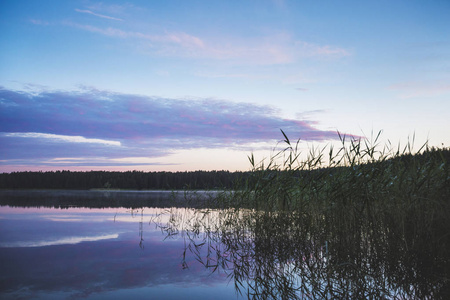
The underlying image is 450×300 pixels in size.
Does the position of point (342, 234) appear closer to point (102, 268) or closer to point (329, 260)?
point (329, 260)

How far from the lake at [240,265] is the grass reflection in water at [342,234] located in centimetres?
2

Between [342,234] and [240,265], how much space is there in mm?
1960

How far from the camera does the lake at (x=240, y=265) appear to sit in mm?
4180

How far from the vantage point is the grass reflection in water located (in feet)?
13.9

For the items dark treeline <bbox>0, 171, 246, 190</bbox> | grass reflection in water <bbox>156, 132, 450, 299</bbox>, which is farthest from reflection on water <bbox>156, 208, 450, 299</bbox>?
dark treeline <bbox>0, 171, 246, 190</bbox>

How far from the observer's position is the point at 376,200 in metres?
5.49

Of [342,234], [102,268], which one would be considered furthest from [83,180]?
[342,234]

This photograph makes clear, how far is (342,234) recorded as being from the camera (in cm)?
543

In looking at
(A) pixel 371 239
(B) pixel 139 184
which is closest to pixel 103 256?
(A) pixel 371 239

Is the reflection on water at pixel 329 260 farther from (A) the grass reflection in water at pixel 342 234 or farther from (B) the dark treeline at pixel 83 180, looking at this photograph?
(B) the dark treeline at pixel 83 180

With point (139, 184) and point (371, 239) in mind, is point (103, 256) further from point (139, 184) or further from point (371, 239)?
point (139, 184)

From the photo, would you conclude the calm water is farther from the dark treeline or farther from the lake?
the dark treeline

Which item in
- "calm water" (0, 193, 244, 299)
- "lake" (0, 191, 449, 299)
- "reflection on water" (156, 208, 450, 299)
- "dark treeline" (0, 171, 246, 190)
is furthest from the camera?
"dark treeline" (0, 171, 246, 190)

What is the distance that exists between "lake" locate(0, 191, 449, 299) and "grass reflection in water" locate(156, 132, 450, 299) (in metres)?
0.02
